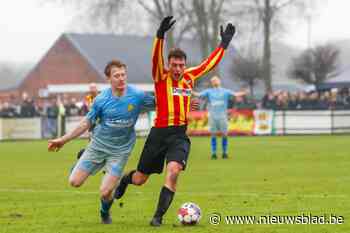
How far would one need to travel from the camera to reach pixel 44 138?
142 ft

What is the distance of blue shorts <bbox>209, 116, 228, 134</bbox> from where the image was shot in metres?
26.2

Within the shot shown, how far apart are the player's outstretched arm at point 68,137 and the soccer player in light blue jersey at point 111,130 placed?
0.04 ft

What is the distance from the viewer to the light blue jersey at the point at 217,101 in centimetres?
2625

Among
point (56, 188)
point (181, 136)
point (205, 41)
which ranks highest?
point (205, 41)

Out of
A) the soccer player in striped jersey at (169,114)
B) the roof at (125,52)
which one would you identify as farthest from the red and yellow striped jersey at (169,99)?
the roof at (125,52)

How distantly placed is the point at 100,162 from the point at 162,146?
851 mm

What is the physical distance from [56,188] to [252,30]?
49176 mm

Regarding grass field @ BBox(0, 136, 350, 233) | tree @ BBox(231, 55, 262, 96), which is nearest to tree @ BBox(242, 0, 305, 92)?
tree @ BBox(231, 55, 262, 96)

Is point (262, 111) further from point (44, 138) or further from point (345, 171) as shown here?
point (345, 171)

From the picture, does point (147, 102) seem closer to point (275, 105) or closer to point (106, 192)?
point (106, 192)

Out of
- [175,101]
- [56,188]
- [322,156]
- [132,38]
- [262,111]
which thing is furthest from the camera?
[132,38]

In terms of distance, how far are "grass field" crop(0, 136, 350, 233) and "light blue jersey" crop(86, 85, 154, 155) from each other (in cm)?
99

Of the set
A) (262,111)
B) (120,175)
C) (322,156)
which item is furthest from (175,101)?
(262,111)

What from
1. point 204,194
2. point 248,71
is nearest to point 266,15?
point 248,71
